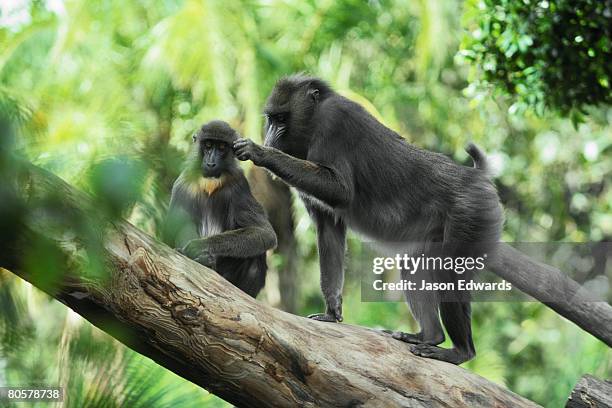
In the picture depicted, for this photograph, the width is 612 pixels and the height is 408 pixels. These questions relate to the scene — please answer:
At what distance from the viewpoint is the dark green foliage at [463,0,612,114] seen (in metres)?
5.66

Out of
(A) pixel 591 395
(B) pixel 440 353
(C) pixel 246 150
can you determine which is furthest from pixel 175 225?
(A) pixel 591 395

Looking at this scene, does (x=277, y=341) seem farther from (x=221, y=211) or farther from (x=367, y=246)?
(x=367, y=246)

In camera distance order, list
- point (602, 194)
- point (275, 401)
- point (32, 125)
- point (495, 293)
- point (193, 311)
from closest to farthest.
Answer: point (32, 125) → point (193, 311) → point (275, 401) → point (495, 293) → point (602, 194)

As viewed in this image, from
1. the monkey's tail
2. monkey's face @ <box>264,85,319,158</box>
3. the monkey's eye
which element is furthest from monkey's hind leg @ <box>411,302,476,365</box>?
the monkey's eye

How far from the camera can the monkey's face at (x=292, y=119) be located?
4.81 meters

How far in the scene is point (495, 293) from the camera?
20.2 feet

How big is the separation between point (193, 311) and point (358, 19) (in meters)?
10.7

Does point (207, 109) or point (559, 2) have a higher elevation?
point (207, 109)

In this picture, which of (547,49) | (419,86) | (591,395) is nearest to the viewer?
(591,395)

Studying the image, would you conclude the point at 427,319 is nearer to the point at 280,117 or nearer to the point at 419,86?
the point at 280,117

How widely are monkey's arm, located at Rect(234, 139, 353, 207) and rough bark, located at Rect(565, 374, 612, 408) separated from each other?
1.70 m

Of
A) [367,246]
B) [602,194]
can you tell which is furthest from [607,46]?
[602,194]

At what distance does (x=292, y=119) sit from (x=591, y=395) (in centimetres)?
241

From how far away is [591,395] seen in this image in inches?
162
